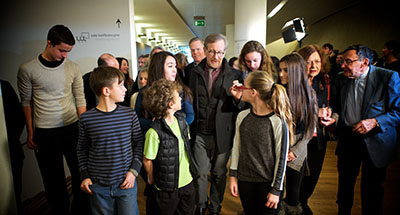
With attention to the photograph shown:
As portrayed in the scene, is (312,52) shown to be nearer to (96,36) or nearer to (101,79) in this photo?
(101,79)

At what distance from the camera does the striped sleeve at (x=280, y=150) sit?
4.70ft

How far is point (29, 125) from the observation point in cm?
193

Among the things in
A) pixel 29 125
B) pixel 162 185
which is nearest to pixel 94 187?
pixel 162 185

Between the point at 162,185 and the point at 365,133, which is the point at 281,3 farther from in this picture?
the point at 162,185

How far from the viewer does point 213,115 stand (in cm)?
203

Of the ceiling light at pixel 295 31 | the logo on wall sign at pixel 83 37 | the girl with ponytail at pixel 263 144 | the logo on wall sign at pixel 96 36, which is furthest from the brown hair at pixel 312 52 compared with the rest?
the ceiling light at pixel 295 31

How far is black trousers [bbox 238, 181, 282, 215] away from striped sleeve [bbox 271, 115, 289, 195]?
3.4 inches

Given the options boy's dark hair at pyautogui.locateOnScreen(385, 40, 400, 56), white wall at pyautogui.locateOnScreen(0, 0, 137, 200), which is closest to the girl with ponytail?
white wall at pyautogui.locateOnScreen(0, 0, 137, 200)

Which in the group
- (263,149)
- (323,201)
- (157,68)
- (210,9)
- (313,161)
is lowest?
(323,201)

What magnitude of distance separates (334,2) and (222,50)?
26.6 ft

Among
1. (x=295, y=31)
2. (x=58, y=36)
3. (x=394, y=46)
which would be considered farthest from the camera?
(x=295, y=31)

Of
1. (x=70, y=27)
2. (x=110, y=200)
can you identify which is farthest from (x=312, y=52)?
(x=70, y=27)

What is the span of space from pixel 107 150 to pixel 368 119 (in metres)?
1.97

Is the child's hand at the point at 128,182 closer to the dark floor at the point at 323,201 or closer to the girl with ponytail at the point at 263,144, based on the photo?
the girl with ponytail at the point at 263,144
